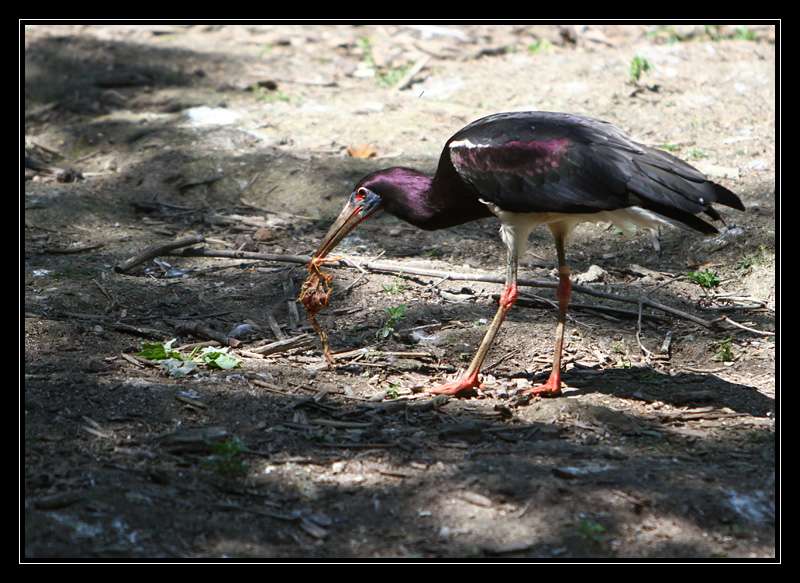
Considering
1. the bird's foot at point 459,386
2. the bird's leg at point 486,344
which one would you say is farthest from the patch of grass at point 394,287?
the bird's foot at point 459,386

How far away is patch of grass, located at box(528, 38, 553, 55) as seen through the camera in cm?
1190

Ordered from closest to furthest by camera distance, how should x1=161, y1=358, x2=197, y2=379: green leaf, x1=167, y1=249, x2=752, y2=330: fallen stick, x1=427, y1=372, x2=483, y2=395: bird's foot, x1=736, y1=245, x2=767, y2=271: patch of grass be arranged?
x1=161, y1=358, x2=197, y2=379: green leaf
x1=427, y1=372, x2=483, y2=395: bird's foot
x1=167, y1=249, x2=752, y2=330: fallen stick
x1=736, y1=245, x2=767, y2=271: patch of grass

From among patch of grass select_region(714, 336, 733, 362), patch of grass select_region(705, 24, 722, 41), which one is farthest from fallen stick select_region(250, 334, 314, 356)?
patch of grass select_region(705, 24, 722, 41)

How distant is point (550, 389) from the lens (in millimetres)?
6055

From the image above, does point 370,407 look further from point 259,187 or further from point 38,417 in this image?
point 259,187

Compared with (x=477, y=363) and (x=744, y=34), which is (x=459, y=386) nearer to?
(x=477, y=363)

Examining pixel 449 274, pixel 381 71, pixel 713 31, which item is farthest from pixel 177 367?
pixel 713 31

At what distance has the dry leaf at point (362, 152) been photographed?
938 centimetres

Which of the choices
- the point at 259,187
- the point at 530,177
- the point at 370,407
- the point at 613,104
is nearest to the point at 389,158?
the point at 259,187

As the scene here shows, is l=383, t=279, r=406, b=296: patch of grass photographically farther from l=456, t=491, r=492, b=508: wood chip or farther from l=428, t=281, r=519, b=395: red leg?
l=456, t=491, r=492, b=508: wood chip

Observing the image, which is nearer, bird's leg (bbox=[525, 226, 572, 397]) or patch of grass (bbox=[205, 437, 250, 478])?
patch of grass (bbox=[205, 437, 250, 478])

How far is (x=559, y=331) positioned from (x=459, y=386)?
0.76 m

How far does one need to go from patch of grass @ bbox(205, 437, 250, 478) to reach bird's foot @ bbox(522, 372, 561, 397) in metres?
1.91

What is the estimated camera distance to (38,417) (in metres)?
5.12
